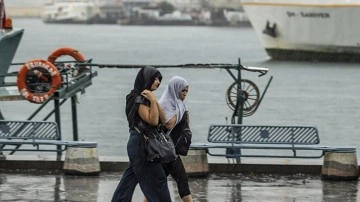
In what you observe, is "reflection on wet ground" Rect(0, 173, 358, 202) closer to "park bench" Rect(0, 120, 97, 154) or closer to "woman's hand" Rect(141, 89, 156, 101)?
"park bench" Rect(0, 120, 97, 154)

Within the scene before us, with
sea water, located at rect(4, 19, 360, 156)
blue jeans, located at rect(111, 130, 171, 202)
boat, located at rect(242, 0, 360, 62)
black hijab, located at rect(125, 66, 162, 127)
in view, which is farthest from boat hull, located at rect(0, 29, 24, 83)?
boat, located at rect(242, 0, 360, 62)

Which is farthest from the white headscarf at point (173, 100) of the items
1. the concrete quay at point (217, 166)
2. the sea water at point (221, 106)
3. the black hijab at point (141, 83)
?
the sea water at point (221, 106)

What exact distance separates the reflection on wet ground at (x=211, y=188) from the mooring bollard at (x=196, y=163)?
0.10 meters

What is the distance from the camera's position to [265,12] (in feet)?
344

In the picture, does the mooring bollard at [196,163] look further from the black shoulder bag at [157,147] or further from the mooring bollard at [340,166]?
the black shoulder bag at [157,147]

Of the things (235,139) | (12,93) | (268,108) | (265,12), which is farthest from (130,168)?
(265,12)

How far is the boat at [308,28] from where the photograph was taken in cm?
10069

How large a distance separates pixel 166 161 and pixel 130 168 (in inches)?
25.7

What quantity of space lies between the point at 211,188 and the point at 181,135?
9.50ft

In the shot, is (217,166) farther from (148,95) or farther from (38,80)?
(148,95)

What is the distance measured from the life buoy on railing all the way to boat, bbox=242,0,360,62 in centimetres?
8095

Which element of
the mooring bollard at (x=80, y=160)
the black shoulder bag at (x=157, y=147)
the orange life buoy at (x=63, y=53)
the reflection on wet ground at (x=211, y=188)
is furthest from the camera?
the orange life buoy at (x=63, y=53)

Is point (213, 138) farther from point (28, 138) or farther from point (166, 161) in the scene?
point (166, 161)

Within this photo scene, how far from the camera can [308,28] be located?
336 ft
